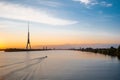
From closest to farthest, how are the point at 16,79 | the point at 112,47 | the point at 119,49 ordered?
the point at 16,79 → the point at 119,49 → the point at 112,47

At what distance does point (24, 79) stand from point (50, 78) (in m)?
4.35

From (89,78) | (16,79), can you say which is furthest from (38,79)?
(89,78)

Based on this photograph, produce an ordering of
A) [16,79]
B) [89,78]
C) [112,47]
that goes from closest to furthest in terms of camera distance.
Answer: [16,79], [89,78], [112,47]

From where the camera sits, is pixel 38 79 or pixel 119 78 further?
pixel 119 78

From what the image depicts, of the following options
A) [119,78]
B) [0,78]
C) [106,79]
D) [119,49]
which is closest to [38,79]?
[0,78]

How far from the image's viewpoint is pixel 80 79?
3762 cm

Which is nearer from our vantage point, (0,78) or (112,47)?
(0,78)

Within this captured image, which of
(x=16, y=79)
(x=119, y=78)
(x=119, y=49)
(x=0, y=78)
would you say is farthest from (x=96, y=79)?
(x=119, y=49)

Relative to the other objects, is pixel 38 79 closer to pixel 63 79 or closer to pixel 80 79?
pixel 63 79

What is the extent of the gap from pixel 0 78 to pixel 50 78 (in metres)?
8.14

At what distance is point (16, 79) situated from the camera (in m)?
36.2

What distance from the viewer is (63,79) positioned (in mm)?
37031

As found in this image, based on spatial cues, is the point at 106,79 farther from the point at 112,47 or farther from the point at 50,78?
the point at 112,47

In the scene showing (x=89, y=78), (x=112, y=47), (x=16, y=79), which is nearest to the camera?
(x=16, y=79)
